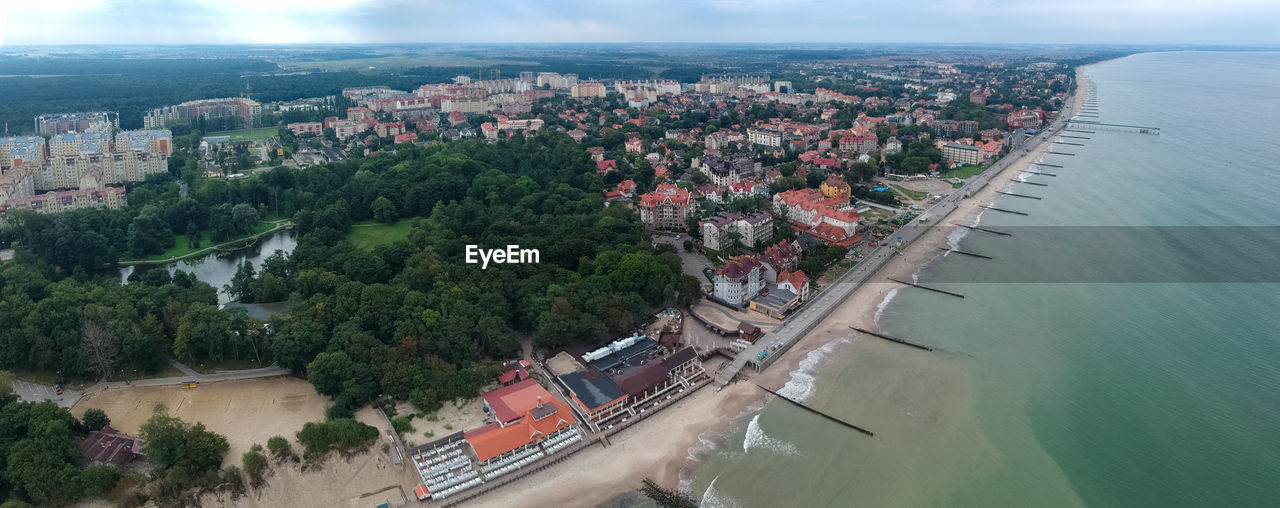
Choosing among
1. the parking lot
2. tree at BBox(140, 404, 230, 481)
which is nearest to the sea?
tree at BBox(140, 404, 230, 481)

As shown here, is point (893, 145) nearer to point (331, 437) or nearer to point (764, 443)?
point (764, 443)

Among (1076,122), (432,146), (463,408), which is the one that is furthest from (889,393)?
(1076,122)

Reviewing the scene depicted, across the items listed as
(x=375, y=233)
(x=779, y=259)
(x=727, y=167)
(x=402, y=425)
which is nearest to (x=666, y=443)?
(x=402, y=425)

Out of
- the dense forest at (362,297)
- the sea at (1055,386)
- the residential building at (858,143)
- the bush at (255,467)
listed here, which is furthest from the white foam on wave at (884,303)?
the residential building at (858,143)

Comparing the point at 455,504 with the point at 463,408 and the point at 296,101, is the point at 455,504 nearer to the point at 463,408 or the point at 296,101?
the point at 463,408

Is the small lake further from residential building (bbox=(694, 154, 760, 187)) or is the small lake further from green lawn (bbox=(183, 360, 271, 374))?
residential building (bbox=(694, 154, 760, 187))

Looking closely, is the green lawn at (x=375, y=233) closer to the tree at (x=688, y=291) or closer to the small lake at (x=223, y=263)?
the small lake at (x=223, y=263)

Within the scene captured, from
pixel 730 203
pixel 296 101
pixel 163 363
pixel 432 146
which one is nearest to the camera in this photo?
pixel 163 363
